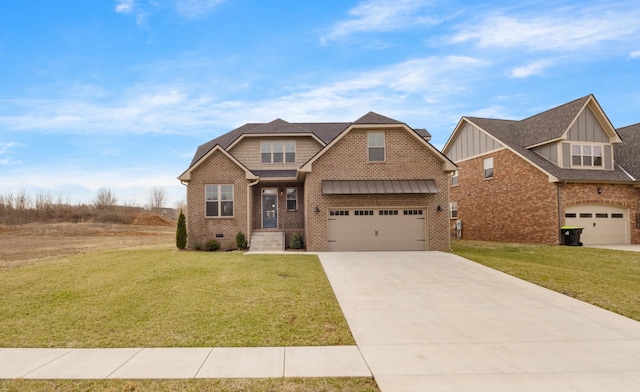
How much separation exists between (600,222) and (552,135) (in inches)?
234

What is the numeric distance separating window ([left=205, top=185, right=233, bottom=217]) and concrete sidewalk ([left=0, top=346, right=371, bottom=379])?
1327cm

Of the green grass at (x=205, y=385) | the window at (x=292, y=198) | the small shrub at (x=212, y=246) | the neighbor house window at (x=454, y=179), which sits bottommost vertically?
the green grass at (x=205, y=385)

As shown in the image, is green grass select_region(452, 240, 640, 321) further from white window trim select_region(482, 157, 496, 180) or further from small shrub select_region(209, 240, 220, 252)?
small shrub select_region(209, 240, 220, 252)

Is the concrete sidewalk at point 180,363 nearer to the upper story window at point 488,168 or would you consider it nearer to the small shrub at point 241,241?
the small shrub at point 241,241

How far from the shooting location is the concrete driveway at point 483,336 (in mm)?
4441

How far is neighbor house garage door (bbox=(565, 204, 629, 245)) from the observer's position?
20.8 meters

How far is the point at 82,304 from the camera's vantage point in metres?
8.07

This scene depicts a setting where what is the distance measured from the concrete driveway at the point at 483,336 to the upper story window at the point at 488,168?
51.7ft

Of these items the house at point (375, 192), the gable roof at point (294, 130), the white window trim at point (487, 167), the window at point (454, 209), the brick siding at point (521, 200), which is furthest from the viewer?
the window at point (454, 209)

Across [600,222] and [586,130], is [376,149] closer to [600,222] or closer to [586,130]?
[586,130]

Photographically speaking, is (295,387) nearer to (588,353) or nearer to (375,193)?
(588,353)

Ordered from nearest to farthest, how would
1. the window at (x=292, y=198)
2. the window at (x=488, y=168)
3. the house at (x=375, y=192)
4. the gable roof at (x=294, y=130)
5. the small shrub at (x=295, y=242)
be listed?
the house at (x=375, y=192) → the small shrub at (x=295, y=242) → the gable roof at (x=294, y=130) → the window at (x=292, y=198) → the window at (x=488, y=168)

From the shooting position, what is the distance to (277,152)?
21281mm

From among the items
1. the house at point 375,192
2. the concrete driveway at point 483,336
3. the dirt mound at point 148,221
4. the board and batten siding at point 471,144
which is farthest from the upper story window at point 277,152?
the dirt mound at point 148,221
